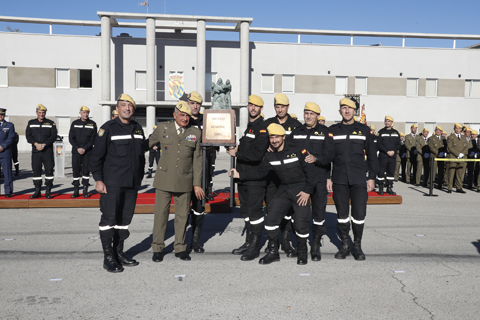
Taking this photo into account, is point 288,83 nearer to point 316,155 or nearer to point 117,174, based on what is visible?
point 316,155

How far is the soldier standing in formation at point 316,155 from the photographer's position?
5930 millimetres

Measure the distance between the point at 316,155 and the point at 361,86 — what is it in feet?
96.3

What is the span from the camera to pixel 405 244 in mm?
6664

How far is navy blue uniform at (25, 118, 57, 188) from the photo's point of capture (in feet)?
32.5

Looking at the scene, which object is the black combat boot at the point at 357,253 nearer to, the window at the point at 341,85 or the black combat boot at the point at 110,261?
the black combat boot at the point at 110,261

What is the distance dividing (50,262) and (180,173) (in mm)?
2135

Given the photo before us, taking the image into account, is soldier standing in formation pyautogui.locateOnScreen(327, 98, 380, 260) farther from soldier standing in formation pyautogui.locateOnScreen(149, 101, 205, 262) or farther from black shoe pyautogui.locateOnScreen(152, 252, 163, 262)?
black shoe pyautogui.locateOnScreen(152, 252, 163, 262)

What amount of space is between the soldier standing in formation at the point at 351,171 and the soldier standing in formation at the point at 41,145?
Answer: 7.20 meters

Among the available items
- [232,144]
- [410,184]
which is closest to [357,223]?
[232,144]

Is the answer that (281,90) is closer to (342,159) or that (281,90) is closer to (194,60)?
(194,60)

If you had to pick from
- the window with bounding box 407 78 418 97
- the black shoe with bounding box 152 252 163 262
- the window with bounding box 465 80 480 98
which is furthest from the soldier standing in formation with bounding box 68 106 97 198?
the window with bounding box 465 80 480 98

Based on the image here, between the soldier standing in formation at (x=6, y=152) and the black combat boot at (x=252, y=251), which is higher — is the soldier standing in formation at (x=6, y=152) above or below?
above

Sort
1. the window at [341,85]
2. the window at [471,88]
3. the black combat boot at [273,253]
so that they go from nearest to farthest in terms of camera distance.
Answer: the black combat boot at [273,253], the window at [341,85], the window at [471,88]

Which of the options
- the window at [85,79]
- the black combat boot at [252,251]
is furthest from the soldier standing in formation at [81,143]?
the window at [85,79]
